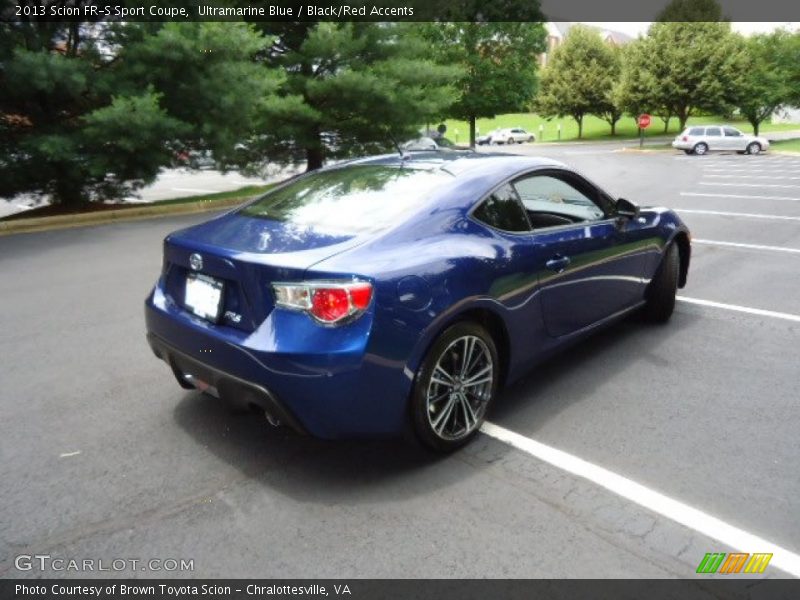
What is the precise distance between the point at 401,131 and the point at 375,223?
47.0ft

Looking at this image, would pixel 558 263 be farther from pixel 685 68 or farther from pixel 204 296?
pixel 685 68

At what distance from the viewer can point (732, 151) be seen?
3247 centimetres

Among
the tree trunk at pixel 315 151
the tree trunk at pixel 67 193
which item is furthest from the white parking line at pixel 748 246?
the tree trunk at pixel 67 193

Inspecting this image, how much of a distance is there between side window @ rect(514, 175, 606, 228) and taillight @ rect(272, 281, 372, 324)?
163cm

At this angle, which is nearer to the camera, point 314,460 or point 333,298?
point 333,298

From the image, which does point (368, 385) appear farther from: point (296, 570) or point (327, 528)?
point (296, 570)

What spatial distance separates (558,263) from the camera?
3619mm

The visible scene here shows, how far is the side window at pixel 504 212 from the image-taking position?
3.35 metres

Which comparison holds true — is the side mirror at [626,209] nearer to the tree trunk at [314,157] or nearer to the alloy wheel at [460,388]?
the alloy wheel at [460,388]

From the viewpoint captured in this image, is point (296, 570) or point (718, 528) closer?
point (296, 570)

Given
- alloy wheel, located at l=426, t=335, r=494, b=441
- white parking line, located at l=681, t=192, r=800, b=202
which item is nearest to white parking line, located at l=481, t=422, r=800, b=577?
alloy wheel, located at l=426, t=335, r=494, b=441

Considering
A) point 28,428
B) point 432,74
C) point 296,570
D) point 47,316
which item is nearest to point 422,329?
point 296,570

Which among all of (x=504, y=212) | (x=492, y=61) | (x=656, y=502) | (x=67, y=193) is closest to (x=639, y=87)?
(x=492, y=61)
